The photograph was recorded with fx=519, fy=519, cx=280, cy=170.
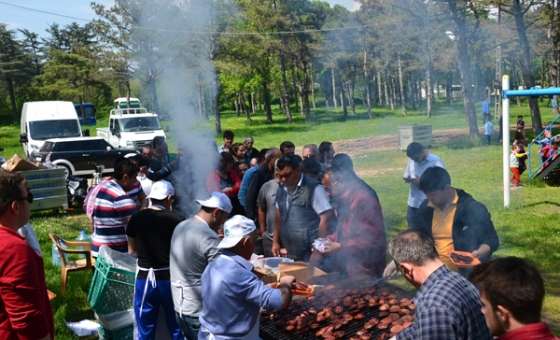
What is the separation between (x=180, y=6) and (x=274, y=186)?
3.88 meters

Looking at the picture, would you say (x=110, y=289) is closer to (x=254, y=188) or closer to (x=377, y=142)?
(x=254, y=188)

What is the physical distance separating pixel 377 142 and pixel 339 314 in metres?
22.4

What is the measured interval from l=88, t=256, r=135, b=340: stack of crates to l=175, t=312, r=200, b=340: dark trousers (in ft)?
3.53

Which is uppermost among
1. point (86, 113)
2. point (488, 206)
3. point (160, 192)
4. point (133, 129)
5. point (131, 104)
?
point (131, 104)

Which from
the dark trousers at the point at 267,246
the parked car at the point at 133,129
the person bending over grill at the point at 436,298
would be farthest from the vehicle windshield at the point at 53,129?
the person bending over grill at the point at 436,298

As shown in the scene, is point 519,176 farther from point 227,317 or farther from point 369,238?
point 227,317

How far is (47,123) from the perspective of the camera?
20.7 m

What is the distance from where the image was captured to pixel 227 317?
3242 mm

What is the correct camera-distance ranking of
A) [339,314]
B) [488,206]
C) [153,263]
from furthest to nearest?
1. [488,206]
2. [153,263]
3. [339,314]

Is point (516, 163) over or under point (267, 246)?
under

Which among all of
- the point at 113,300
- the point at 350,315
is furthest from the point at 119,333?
the point at 350,315

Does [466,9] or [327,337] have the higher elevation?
[466,9]

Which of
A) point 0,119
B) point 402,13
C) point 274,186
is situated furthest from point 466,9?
point 0,119

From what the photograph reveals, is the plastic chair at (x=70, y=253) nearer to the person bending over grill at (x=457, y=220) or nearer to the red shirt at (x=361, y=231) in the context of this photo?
the red shirt at (x=361, y=231)
